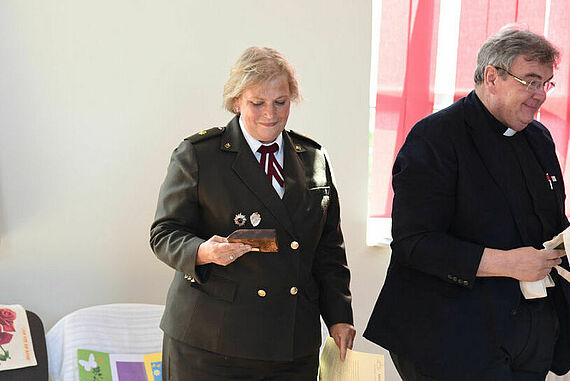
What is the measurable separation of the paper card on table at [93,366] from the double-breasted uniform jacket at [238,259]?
31.0 inches

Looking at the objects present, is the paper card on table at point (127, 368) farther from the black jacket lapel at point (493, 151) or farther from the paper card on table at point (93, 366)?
the black jacket lapel at point (493, 151)

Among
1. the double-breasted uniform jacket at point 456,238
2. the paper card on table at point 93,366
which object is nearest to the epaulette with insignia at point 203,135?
the double-breasted uniform jacket at point 456,238

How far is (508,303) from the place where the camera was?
1.80 meters

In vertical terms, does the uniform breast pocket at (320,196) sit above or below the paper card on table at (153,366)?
above

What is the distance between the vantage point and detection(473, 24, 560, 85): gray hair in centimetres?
180

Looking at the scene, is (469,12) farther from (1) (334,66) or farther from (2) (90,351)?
(2) (90,351)

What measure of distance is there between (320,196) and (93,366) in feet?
3.99

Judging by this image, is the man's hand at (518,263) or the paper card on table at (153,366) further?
the paper card on table at (153,366)

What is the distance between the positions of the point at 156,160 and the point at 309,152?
1.03 metres

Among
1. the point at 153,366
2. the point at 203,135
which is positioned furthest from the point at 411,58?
the point at 153,366

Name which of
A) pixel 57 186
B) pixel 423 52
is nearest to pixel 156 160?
pixel 57 186

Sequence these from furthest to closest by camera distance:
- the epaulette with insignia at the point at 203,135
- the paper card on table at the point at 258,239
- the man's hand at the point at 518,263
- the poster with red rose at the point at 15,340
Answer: the poster with red rose at the point at 15,340 < the epaulette with insignia at the point at 203,135 < the man's hand at the point at 518,263 < the paper card on table at the point at 258,239

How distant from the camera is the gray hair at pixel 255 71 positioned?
1810 mm

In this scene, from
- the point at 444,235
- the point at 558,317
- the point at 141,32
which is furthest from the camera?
the point at 141,32
